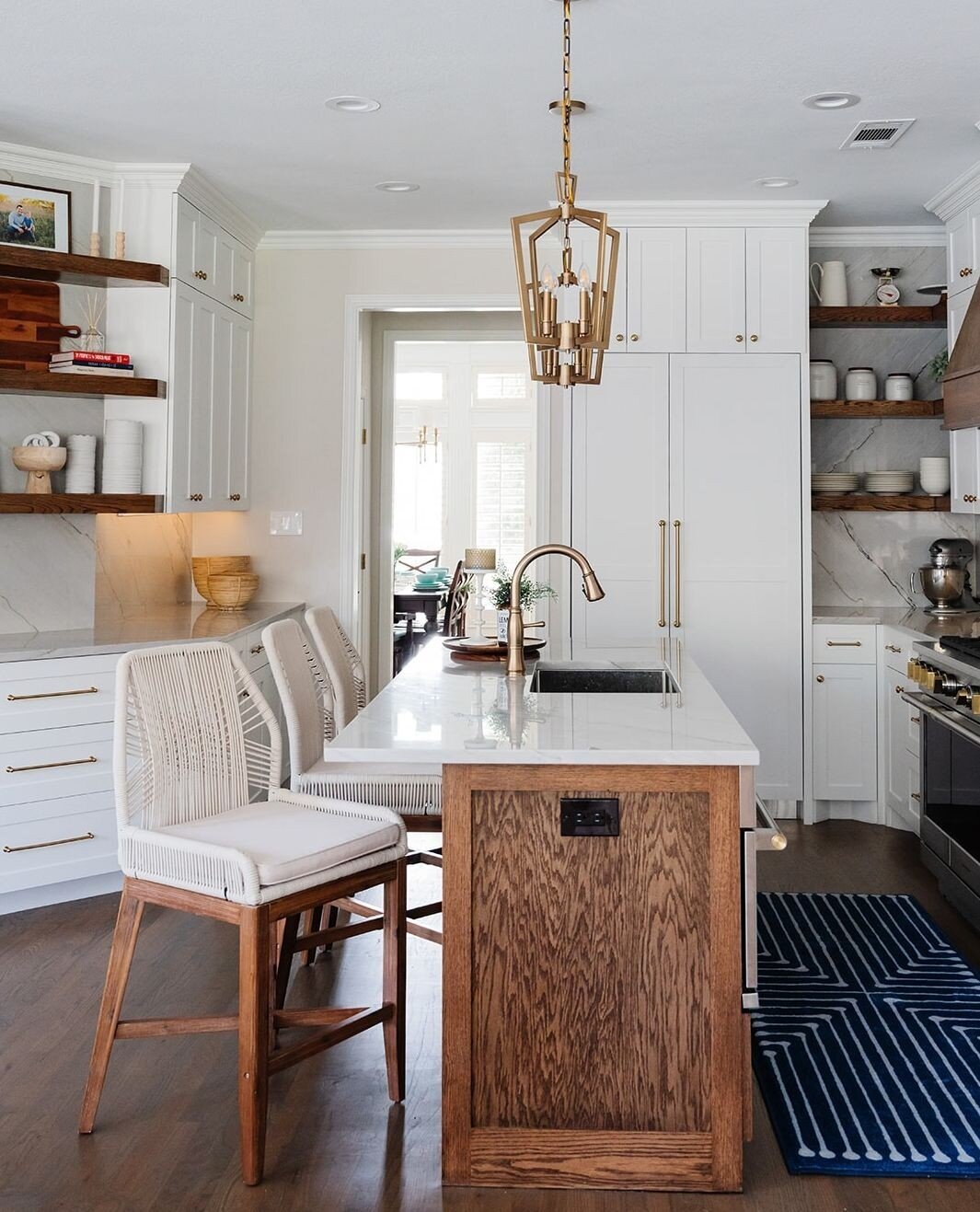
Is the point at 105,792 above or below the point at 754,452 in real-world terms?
below

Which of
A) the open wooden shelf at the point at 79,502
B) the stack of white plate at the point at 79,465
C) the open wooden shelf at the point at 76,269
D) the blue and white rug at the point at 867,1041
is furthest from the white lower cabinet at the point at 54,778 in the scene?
the blue and white rug at the point at 867,1041

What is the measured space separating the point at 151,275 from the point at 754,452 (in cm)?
254

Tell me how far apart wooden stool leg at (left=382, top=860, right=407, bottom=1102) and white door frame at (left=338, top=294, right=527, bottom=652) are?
2.97 meters

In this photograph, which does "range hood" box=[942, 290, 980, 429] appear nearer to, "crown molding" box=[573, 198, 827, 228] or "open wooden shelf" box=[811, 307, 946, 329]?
"open wooden shelf" box=[811, 307, 946, 329]

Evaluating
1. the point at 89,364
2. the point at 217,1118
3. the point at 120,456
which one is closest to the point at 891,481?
the point at 120,456

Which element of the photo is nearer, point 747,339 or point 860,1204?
point 860,1204

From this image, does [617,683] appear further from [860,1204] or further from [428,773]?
[860,1204]

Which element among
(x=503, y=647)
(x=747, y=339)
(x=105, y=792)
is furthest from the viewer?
(x=747, y=339)

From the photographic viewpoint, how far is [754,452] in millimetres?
4793

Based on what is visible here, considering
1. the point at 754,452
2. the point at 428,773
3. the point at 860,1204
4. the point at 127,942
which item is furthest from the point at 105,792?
the point at 754,452

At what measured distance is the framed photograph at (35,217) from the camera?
4.00m

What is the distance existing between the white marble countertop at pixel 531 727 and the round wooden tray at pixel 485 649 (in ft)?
1.02

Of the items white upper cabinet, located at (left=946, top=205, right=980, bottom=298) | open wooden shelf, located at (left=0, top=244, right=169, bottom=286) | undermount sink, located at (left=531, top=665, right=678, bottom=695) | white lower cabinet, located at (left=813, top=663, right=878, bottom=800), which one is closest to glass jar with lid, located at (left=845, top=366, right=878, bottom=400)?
white upper cabinet, located at (left=946, top=205, right=980, bottom=298)

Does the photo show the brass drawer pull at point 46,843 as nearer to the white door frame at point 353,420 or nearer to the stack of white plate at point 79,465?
the stack of white plate at point 79,465
